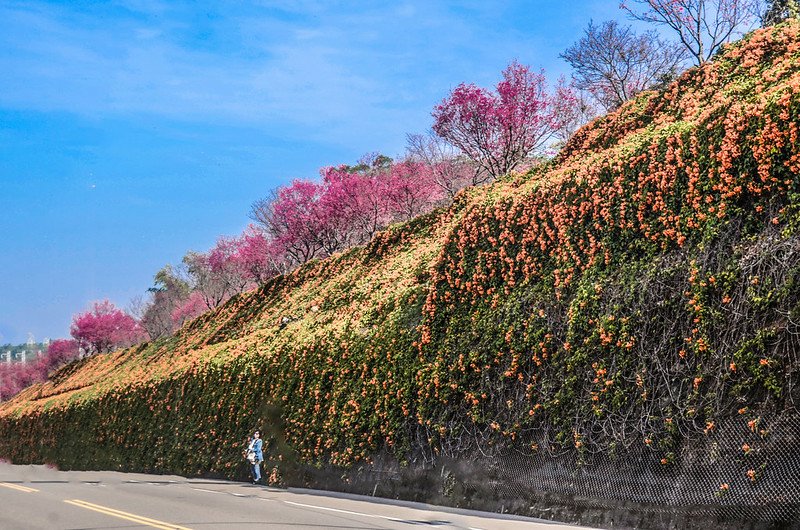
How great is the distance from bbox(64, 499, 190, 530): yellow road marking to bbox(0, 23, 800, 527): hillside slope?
5.72m

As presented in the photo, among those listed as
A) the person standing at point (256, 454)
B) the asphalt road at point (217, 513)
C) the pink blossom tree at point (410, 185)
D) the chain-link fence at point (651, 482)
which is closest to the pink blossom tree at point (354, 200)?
the pink blossom tree at point (410, 185)

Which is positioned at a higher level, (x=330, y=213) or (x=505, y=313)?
(x=330, y=213)

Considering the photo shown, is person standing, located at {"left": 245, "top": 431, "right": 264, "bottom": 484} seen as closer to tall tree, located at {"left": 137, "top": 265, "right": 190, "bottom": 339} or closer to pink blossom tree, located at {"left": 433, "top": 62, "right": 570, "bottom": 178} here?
pink blossom tree, located at {"left": 433, "top": 62, "right": 570, "bottom": 178}

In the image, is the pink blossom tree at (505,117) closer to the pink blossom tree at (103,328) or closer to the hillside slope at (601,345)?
the hillside slope at (601,345)

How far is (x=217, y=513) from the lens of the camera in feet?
40.8

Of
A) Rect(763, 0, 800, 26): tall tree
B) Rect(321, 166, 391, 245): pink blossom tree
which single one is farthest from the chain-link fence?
Rect(321, 166, 391, 245): pink blossom tree

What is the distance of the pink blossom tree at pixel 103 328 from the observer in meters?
71.9

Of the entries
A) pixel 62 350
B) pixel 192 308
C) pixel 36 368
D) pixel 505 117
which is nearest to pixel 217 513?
pixel 505 117

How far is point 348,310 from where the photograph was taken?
23.7 meters

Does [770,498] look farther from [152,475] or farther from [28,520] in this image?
[152,475]

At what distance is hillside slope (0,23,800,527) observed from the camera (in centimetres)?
1002

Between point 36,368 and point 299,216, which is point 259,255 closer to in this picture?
point 299,216

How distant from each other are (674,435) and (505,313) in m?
4.61

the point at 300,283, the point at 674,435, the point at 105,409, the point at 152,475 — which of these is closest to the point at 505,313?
the point at 674,435
